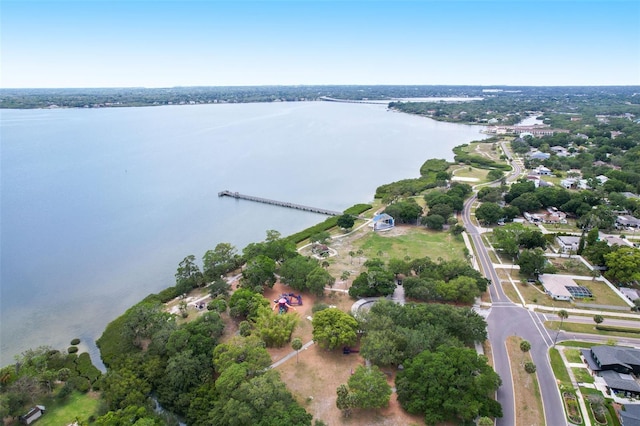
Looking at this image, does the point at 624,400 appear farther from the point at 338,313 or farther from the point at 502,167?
the point at 502,167

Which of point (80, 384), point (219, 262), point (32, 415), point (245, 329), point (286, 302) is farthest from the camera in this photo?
point (219, 262)

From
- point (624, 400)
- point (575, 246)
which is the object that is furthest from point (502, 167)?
point (624, 400)

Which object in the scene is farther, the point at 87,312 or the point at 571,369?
the point at 87,312

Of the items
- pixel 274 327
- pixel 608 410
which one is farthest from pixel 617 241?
pixel 274 327

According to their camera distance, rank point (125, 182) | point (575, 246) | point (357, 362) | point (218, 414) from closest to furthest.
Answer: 1. point (218, 414)
2. point (357, 362)
3. point (575, 246)
4. point (125, 182)

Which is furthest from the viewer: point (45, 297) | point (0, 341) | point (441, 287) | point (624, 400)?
point (45, 297)

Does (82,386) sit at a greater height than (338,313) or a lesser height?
lesser

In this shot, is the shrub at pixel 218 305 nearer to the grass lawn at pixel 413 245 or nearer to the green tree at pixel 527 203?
the grass lawn at pixel 413 245

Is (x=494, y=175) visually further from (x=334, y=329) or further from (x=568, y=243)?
(x=334, y=329)
